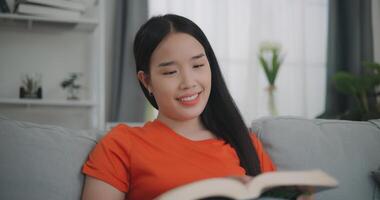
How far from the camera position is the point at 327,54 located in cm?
362

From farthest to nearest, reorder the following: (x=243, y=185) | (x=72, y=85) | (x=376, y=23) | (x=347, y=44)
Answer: (x=376, y=23)
(x=347, y=44)
(x=72, y=85)
(x=243, y=185)

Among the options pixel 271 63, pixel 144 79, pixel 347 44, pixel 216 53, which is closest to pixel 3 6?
pixel 216 53

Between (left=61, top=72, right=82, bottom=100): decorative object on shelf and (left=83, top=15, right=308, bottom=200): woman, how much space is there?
170 cm

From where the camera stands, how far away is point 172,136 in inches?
47.6

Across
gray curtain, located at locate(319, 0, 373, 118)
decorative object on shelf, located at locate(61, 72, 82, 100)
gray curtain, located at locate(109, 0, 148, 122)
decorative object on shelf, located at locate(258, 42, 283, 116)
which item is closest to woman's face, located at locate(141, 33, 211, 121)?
decorative object on shelf, located at locate(61, 72, 82, 100)

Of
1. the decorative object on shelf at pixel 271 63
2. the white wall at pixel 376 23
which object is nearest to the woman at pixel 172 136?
the decorative object on shelf at pixel 271 63

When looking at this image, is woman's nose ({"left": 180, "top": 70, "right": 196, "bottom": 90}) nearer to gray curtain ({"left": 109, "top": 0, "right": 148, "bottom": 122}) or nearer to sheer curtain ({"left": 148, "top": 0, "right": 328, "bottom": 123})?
gray curtain ({"left": 109, "top": 0, "right": 148, "bottom": 122})

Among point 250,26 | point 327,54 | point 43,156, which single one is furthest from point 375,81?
point 43,156

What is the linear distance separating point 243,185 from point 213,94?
59 cm

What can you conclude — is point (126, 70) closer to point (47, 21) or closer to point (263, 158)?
point (47, 21)

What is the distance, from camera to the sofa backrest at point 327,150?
1.36m

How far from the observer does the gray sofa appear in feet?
3.45

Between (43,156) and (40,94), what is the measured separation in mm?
1732

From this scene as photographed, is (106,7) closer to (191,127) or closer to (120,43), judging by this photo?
(120,43)
